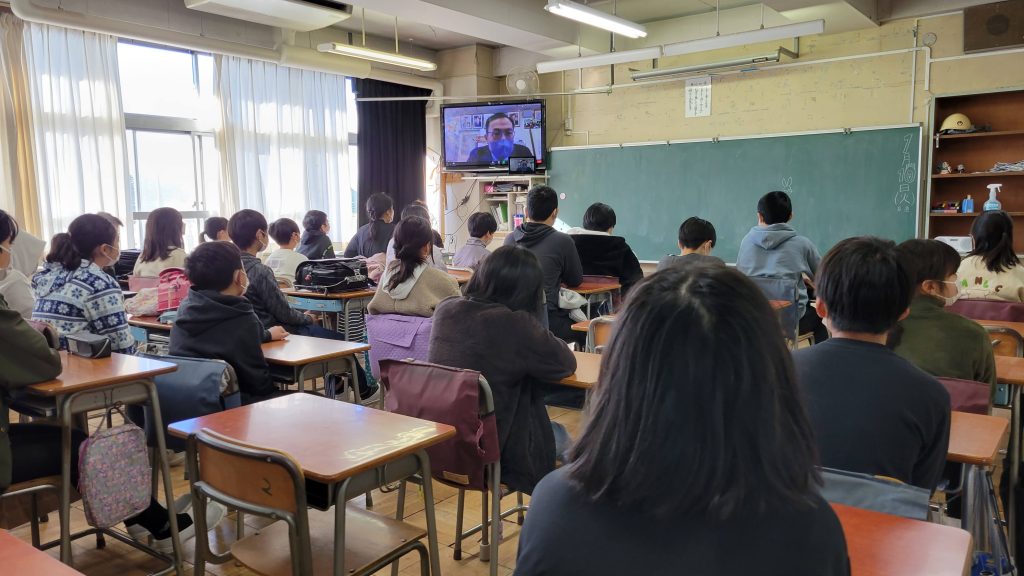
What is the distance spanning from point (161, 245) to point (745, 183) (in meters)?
5.26

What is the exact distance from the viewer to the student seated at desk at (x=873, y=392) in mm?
1541

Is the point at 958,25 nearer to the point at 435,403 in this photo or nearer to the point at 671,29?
the point at 671,29

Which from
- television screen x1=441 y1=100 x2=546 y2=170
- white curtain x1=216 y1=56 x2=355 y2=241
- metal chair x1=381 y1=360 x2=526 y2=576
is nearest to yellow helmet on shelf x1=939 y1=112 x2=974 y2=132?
television screen x1=441 y1=100 x2=546 y2=170

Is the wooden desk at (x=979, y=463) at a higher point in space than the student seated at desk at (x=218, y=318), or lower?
lower

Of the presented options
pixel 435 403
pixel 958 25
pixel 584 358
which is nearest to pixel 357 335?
pixel 584 358

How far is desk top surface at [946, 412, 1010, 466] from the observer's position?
1.70 m

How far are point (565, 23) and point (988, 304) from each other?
507 centimetres

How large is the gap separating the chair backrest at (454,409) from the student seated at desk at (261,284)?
1642 millimetres

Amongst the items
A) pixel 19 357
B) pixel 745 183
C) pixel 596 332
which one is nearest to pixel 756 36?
pixel 745 183

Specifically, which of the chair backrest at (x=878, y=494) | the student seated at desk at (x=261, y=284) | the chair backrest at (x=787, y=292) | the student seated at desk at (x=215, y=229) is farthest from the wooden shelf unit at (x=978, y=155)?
the student seated at desk at (x=215, y=229)

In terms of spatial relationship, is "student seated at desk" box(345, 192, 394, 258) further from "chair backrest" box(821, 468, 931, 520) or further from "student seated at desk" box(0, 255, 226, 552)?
"chair backrest" box(821, 468, 931, 520)

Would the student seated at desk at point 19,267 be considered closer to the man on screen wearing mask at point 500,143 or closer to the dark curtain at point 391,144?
the dark curtain at point 391,144

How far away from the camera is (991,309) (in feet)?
11.5

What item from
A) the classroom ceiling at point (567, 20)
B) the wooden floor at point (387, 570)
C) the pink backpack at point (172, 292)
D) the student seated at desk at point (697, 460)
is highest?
the classroom ceiling at point (567, 20)
